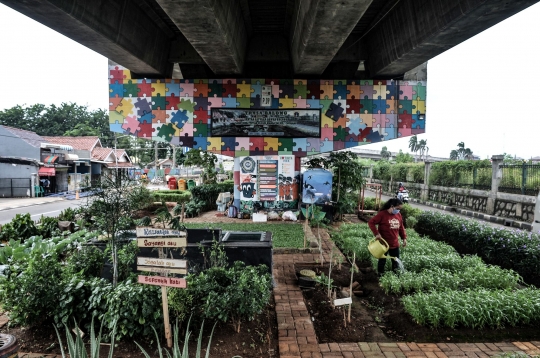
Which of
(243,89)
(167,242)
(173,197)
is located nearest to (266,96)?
(243,89)

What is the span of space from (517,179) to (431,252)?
12021 mm

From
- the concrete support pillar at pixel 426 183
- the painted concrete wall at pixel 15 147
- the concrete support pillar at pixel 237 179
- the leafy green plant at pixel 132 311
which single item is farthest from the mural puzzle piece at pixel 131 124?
the painted concrete wall at pixel 15 147

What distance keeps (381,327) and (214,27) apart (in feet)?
14.9

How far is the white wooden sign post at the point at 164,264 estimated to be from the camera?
10.9 ft

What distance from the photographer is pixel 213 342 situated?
3496mm

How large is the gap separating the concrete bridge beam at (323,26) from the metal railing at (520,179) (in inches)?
526

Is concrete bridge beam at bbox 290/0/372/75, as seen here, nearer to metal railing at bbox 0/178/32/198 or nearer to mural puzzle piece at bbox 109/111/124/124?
mural puzzle piece at bbox 109/111/124/124

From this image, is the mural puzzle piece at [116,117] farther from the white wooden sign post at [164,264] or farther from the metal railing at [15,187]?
the metal railing at [15,187]

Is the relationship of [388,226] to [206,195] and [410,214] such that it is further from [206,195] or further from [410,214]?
[206,195]

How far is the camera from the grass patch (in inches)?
295

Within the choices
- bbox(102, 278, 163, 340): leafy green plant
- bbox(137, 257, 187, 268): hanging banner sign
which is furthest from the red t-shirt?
bbox(102, 278, 163, 340): leafy green plant

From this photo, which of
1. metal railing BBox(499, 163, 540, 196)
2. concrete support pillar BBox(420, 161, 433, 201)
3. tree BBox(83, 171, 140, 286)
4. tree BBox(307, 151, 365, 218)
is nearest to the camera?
tree BBox(83, 171, 140, 286)

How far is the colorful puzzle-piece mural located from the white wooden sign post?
16.2 feet

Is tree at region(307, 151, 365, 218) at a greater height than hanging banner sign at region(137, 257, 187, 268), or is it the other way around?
tree at region(307, 151, 365, 218)
